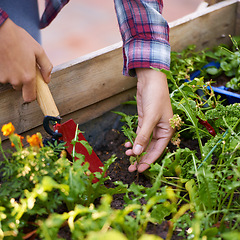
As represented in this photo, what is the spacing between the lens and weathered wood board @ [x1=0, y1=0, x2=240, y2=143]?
4.71 ft

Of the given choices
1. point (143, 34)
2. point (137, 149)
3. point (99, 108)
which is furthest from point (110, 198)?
point (99, 108)

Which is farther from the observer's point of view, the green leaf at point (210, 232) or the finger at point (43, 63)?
the finger at point (43, 63)

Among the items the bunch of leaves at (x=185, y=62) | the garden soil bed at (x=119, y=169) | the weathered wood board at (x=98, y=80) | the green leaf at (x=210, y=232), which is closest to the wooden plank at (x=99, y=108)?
the weathered wood board at (x=98, y=80)

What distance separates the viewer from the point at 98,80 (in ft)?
5.36

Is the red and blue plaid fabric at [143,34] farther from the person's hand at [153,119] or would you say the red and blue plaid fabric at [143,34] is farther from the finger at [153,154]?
the finger at [153,154]

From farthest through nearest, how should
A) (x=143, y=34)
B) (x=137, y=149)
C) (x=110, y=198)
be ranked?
(x=143, y=34), (x=137, y=149), (x=110, y=198)

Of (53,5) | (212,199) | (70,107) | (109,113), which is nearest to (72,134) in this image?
(70,107)

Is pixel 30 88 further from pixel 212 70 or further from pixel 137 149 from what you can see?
pixel 212 70

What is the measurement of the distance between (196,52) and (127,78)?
50 cm

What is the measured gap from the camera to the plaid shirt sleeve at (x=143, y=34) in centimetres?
140

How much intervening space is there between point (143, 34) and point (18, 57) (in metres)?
0.56

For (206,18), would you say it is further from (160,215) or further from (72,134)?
(160,215)

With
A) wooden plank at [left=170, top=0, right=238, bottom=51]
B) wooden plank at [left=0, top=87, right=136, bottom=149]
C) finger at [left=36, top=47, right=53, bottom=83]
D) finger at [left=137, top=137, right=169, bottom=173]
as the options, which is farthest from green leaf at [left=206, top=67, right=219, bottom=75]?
finger at [left=36, top=47, right=53, bottom=83]

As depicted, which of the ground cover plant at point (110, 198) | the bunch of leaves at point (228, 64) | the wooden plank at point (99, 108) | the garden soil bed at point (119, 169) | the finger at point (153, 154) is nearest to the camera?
the ground cover plant at point (110, 198)
